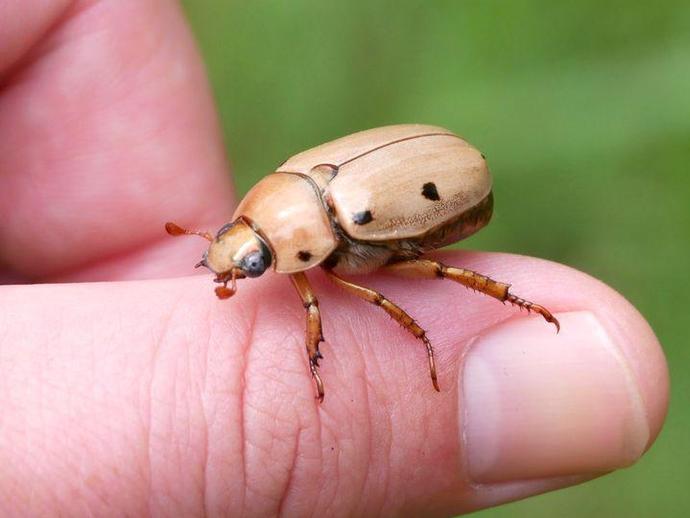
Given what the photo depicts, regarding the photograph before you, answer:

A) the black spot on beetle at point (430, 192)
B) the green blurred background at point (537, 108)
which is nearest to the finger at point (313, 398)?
the black spot on beetle at point (430, 192)

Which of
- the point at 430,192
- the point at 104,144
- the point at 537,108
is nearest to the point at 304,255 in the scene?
the point at 430,192

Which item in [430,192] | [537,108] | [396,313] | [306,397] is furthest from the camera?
[537,108]

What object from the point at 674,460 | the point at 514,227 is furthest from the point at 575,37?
the point at 674,460

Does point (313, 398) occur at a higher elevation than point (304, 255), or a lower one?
lower

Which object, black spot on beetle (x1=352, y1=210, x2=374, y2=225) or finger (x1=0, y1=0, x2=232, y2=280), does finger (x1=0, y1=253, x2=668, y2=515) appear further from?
finger (x1=0, y1=0, x2=232, y2=280)

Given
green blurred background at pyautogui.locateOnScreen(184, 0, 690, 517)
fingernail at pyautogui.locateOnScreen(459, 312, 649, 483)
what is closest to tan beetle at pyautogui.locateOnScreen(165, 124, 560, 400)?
fingernail at pyautogui.locateOnScreen(459, 312, 649, 483)

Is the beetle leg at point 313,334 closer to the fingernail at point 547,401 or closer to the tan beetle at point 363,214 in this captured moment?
the tan beetle at point 363,214

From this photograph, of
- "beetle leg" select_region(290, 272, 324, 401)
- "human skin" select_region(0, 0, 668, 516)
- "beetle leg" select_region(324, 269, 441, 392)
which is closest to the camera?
"human skin" select_region(0, 0, 668, 516)

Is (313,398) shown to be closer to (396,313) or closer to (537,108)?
(396,313)
